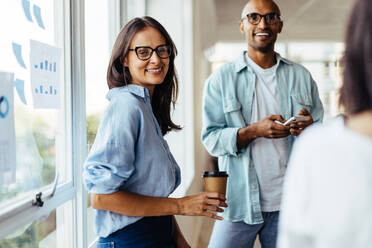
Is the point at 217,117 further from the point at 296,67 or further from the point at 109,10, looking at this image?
the point at 109,10

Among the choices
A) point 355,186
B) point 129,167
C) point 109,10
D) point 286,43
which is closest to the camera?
point 355,186

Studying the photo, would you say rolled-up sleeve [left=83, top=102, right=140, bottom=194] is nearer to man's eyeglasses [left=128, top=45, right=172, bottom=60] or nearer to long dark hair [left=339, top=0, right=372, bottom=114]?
man's eyeglasses [left=128, top=45, right=172, bottom=60]

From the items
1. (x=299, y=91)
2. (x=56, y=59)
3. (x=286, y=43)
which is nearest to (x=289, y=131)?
(x=299, y=91)

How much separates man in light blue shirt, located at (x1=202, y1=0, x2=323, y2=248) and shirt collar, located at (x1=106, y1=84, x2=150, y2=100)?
58 centimetres

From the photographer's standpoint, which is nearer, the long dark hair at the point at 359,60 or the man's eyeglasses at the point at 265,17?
the long dark hair at the point at 359,60

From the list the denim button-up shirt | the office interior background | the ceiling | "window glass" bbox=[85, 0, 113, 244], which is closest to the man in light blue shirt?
the denim button-up shirt

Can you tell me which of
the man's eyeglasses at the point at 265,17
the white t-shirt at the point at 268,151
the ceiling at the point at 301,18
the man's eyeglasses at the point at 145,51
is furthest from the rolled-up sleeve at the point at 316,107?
the ceiling at the point at 301,18

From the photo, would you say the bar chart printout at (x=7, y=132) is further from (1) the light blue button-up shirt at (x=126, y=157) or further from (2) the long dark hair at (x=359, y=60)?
(2) the long dark hair at (x=359, y=60)

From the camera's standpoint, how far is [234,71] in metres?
1.88

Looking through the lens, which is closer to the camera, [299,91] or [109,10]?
[299,91]

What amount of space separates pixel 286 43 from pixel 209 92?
11.5m

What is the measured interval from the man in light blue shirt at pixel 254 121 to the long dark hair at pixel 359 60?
1.13 metres

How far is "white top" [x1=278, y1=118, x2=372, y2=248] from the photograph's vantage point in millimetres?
497

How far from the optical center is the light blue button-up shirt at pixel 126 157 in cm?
109
